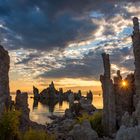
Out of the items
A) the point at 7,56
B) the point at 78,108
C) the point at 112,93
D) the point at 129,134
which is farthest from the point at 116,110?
the point at 78,108

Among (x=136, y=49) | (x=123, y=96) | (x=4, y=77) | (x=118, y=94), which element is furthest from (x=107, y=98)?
(x=4, y=77)

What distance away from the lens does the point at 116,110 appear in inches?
1636

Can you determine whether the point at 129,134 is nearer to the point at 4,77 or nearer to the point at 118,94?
the point at 4,77

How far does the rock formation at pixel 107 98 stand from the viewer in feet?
131

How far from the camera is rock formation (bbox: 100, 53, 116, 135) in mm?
39781

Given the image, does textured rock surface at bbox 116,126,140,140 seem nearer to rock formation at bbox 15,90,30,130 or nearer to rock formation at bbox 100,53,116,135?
rock formation at bbox 15,90,30,130

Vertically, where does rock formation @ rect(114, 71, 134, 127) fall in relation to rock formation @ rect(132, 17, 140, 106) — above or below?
below

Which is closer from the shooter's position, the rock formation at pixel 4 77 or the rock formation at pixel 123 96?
the rock formation at pixel 4 77

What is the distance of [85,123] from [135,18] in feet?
41.5

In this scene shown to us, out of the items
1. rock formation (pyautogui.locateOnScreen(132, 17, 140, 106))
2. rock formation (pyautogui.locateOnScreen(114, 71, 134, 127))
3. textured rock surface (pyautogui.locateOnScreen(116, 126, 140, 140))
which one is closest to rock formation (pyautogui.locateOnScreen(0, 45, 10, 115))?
rock formation (pyautogui.locateOnScreen(114, 71, 134, 127))

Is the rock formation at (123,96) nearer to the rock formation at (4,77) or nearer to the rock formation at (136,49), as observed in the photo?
the rock formation at (136,49)

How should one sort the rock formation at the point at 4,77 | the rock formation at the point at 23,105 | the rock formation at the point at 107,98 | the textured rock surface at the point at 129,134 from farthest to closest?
the rock formation at the point at 107,98 → the rock formation at the point at 23,105 → the rock formation at the point at 4,77 → the textured rock surface at the point at 129,134

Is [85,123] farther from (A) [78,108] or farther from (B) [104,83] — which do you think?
(A) [78,108]

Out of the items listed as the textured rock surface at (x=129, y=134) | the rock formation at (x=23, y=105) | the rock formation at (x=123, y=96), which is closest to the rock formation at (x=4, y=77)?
the rock formation at (x=23, y=105)
